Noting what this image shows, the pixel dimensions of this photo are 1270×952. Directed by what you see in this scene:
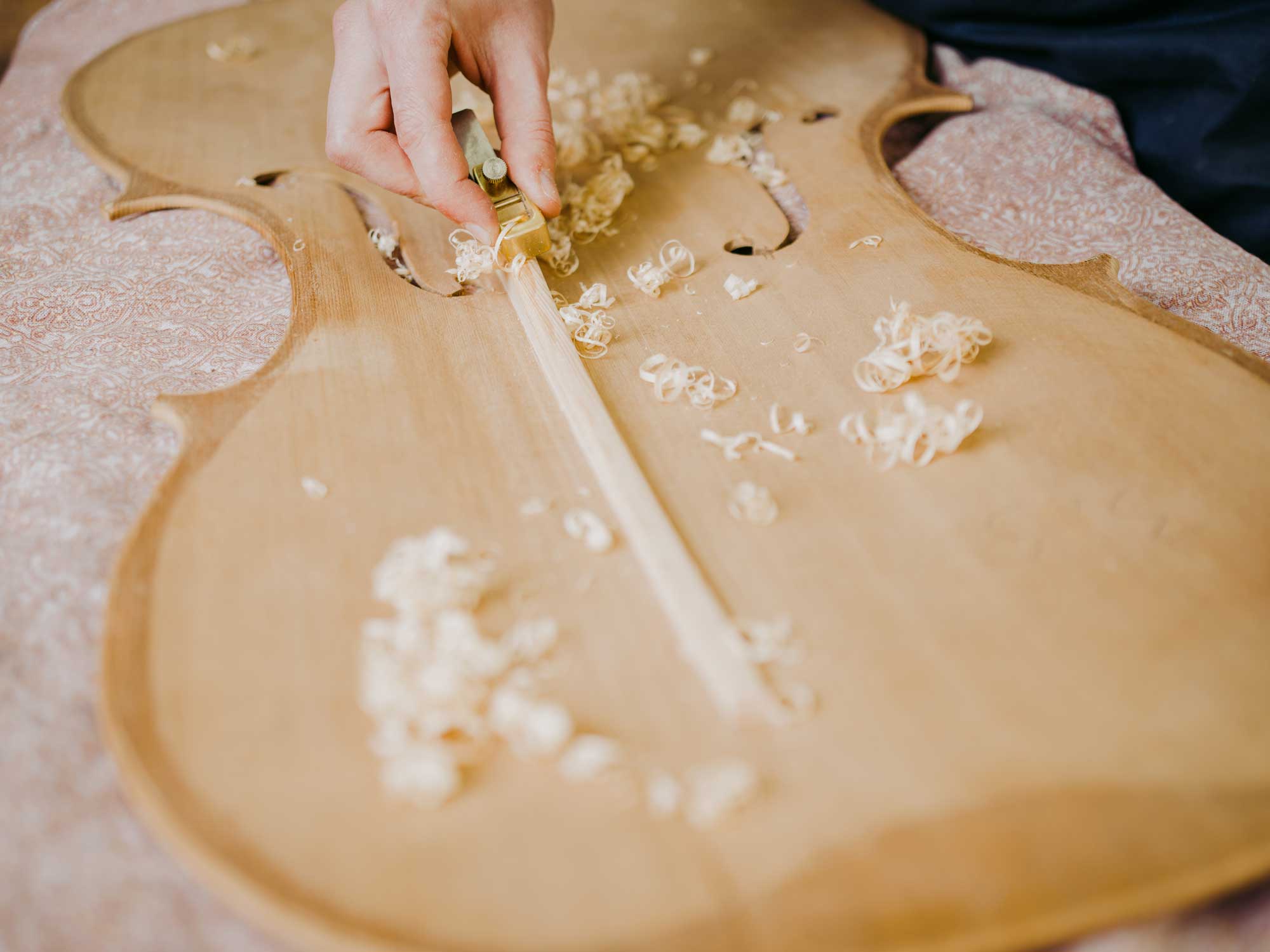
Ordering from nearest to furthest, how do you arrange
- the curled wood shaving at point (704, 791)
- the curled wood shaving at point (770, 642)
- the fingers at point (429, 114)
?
the curled wood shaving at point (704, 791), the curled wood shaving at point (770, 642), the fingers at point (429, 114)

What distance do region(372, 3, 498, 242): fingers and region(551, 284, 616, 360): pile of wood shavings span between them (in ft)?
0.49

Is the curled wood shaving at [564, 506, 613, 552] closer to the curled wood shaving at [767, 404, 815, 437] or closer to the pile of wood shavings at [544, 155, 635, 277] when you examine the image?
the curled wood shaving at [767, 404, 815, 437]

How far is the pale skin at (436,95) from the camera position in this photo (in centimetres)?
113

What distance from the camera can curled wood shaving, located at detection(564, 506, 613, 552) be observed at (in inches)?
33.5

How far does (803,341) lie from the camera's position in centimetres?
108

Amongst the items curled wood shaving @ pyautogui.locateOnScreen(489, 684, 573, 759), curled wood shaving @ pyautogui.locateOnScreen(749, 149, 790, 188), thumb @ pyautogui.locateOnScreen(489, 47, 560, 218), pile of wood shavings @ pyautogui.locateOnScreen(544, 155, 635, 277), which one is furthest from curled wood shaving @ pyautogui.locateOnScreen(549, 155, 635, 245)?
curled wood shaving @ pyautogui.locateOnScreen(489, 684, 573, 759)

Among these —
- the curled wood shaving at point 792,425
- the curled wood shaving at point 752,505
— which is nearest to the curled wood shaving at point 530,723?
the curled wood shaving at point 752,505

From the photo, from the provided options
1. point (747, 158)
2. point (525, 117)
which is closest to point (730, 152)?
point (747, 158)

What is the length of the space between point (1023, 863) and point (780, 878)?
0.61 ft

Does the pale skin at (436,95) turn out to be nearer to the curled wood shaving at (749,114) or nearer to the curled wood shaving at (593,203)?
the curled wood shaving at (593,203)

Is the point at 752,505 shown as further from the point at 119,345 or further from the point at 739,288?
the point at 119,345

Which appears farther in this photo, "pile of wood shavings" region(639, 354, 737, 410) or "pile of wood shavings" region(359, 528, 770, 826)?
"pile of wood shavings" region(639, 354, 737, 410)

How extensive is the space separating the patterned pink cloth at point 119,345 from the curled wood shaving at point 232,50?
0.32 metres

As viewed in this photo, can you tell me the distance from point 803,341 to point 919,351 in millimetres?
146
